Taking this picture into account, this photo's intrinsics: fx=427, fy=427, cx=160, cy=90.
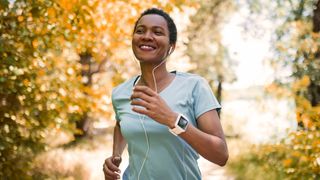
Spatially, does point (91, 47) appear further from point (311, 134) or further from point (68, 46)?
point (311, 134)

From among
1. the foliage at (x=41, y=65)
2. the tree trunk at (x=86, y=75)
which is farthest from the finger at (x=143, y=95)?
the tree trunk at (x=86, y=75)

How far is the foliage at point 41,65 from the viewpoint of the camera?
4.84 meters

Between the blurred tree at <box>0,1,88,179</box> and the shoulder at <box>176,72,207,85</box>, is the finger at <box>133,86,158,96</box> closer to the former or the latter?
the shoulder at <box>176,72,207,85</box>

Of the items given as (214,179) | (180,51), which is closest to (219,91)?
(180,51)

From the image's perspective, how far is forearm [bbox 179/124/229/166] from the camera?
5.30 feet

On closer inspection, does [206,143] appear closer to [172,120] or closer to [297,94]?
[172,120]

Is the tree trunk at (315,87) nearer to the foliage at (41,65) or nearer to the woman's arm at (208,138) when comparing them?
the foliage at (41,65)

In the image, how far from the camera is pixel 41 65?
5.29 metres

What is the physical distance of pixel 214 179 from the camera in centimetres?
974

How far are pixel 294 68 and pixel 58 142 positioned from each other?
8.81 m

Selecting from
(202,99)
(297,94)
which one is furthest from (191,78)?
(297,94)

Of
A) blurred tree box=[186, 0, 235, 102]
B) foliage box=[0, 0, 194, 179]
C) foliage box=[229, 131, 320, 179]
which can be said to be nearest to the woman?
foliage box=[229, 131, 320, 179]

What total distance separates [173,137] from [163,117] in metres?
0.21

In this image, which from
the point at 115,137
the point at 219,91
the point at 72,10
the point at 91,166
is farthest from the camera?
the point at 219,91
